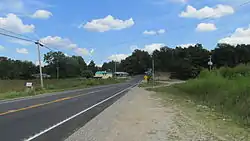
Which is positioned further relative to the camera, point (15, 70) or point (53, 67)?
point (53, 67)

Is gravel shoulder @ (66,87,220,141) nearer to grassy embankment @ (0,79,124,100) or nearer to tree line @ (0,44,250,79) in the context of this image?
grassy embankment @ (0,79,124,100)

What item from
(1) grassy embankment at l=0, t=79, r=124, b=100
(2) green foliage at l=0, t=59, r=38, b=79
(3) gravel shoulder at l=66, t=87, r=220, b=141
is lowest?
(1) grassy embankment at l=0, t=79, r=124, b=100

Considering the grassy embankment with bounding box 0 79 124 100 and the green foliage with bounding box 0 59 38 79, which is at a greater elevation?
the green foliage with bounding box 0 59 38 79

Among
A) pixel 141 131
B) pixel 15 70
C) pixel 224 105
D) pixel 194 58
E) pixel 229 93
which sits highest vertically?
pixel 194 58

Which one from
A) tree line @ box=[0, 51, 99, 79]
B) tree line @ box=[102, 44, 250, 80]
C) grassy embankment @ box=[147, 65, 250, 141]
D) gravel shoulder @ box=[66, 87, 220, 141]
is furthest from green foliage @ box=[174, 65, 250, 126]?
tree line @ box=[0, 51, 99, 79]

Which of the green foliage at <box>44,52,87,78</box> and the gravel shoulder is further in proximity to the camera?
the green foliage at <box>44,52,87,78</box>

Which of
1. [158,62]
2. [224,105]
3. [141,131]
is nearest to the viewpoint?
[141,131]

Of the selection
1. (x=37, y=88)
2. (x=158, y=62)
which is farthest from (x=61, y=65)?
(x=37, y=88)

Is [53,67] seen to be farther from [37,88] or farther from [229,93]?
[229,93]

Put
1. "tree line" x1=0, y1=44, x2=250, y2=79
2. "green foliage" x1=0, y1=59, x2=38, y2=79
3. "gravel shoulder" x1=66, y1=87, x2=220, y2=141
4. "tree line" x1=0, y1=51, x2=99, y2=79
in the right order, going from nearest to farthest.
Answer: "gravel shoulder" x1=66, y1=87, x2=220, y2=141, "tree line" x1=0, y1=44, x2=250, y2=79, "green foliage" x1=0, y1=59, x2=38, y2=79, "tree line" x1=0, y1=51, x2=99, y2=79

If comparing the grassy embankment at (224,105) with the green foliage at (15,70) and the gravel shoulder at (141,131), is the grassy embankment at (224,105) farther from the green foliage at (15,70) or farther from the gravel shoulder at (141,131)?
the green foliage at (15,70)

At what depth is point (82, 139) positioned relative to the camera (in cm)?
912

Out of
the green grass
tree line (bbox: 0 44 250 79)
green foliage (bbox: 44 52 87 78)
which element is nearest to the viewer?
the green grass

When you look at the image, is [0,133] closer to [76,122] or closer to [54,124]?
[54,124]
